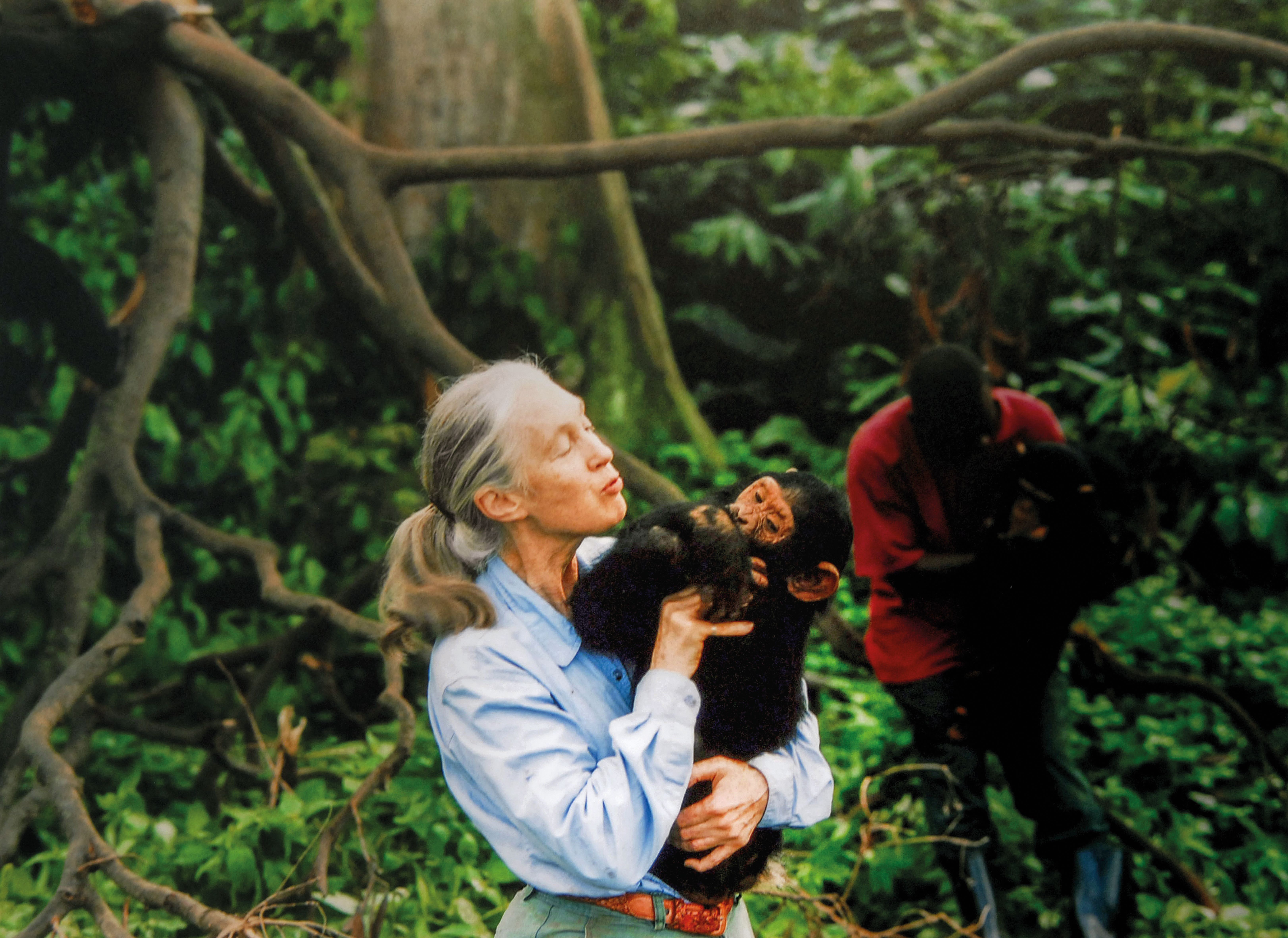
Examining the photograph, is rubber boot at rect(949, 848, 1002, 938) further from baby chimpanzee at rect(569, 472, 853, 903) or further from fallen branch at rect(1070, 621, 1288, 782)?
baby chimpanzee at rect(569, 472, 853, 903)

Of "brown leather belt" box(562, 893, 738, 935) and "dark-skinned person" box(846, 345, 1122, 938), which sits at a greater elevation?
"brown leather belt" box(562, 893, 738, 935)

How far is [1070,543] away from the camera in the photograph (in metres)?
2.52

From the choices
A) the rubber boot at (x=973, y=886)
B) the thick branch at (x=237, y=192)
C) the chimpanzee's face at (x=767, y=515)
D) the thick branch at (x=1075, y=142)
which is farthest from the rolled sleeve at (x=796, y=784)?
the thick branch at (x=237, y=192)

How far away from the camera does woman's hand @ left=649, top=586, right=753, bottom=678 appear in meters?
1.22

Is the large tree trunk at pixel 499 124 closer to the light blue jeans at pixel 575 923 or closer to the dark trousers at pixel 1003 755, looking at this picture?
the dark trousers at pixel 1003 755

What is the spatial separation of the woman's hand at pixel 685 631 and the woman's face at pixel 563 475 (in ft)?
0.44

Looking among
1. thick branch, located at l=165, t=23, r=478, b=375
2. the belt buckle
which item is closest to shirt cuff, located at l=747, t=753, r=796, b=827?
the belt buckle

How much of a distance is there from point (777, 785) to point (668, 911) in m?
0.21

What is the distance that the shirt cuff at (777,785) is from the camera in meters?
1.31

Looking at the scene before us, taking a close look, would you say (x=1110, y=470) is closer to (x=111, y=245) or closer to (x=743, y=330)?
(x=743, y=330)

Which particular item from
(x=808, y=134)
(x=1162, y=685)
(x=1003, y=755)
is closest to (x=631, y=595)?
(x=1003, y=755)

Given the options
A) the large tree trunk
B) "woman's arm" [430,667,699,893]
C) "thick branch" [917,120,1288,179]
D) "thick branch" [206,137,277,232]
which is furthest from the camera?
the large tree trunk

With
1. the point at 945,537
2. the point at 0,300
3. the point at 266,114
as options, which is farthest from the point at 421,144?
the point at 945,537

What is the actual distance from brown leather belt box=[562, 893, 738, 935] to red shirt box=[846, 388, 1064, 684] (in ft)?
4.28
